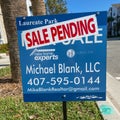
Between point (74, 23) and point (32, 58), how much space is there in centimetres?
64

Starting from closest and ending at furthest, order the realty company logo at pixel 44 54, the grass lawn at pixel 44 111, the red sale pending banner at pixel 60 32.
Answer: the red sale pending banner at pixel 60 32 < the realty company logo at pixel 44 54 < the grass lawn at pixel 44 111

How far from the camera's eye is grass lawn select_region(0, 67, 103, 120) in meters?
4.41

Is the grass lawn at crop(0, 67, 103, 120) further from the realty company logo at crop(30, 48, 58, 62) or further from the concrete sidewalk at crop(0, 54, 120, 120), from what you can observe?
the realty company logo at crop(30, 48, 58, 62)

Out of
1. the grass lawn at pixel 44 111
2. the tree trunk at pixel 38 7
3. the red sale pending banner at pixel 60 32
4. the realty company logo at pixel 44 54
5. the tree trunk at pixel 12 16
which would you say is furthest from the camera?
the tree trunk at pixel 38 7

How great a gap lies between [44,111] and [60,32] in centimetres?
204

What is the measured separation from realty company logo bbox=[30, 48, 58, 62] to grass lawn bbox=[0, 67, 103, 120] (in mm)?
1612

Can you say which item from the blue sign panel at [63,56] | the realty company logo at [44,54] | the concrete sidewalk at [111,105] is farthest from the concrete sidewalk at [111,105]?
the realty company logo at [44,54]

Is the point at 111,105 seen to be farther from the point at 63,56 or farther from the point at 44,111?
the point at 63,56

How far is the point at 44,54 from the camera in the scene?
308 cm

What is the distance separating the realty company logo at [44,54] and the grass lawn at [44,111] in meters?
1.61

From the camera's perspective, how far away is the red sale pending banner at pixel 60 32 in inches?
116

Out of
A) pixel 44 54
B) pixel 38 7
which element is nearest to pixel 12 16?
pixel 38 7

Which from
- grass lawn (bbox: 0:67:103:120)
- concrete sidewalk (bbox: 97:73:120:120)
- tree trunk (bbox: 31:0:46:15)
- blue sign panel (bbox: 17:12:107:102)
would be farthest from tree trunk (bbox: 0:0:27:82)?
blue sign panel (bbox: 17:12:107:102)

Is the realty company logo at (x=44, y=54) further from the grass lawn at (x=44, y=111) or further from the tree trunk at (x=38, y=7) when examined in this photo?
the tree trunk at (x=38, y=7)
